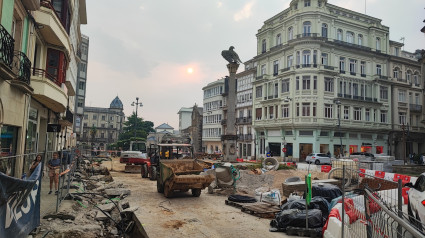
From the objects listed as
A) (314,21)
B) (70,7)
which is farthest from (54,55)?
(314,21)

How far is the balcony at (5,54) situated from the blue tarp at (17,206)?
4.79 meters

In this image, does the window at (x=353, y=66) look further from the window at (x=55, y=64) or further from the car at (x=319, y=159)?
the window at (x=55, y=64)

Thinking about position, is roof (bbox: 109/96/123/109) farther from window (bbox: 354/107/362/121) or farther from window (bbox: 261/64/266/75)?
window (bbox: 354/107/362/121)

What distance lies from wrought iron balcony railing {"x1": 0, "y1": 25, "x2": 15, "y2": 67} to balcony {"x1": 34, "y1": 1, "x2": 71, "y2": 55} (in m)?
3.53

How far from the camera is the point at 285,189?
41.1 feet

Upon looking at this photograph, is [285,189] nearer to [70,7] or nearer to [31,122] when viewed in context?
[31,122]

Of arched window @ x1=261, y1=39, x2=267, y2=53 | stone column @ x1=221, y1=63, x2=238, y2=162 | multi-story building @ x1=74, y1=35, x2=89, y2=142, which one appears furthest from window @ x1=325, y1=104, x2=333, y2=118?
multi-story building @ x1=74, y1=35, x2=89, y2=142

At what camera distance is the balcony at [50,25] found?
12725mm

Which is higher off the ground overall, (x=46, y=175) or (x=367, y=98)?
(x=367, y=98)

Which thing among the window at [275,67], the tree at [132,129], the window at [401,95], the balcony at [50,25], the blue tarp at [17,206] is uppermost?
the window at [275,67]

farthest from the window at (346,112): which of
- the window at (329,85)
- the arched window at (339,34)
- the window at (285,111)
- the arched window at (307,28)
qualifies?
the arched window at (307,28)

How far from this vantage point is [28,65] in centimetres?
1184

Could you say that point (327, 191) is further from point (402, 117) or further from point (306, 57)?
point (402, 117)

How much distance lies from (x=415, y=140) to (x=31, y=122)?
52632 mm
